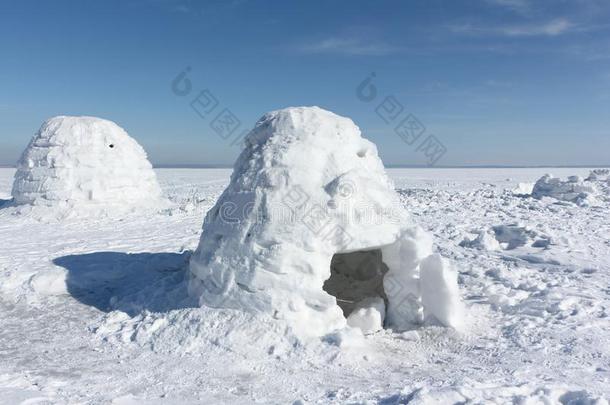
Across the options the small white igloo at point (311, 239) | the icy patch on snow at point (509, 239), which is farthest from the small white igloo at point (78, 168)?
the icy patch on snow at point (509, 239)

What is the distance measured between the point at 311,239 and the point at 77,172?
11.8 m

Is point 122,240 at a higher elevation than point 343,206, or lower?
lower

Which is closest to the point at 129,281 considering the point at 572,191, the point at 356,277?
the point at 356,277

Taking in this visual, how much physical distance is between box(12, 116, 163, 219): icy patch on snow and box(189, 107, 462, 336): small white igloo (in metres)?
10.1

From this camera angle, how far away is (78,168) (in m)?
14.7

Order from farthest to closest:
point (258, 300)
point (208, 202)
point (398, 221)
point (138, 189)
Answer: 1. point (208, 202)
2. point (138, 189)
3. point (398, 221)
4. point (258, 300)

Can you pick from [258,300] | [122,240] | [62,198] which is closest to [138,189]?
[62,198]

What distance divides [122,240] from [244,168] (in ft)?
21.7

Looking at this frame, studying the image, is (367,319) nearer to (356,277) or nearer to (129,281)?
(356,277)

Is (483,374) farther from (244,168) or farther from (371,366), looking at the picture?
(244,168)

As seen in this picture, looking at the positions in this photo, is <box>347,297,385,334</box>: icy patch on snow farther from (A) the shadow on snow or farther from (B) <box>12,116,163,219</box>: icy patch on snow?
(B) <box>12,116,163,219</box>: icy patch on snow

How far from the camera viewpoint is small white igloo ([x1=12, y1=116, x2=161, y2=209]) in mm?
14539

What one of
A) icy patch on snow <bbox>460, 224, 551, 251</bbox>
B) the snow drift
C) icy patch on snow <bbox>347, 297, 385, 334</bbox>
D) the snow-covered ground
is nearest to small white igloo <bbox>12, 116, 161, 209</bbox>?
the snow-covered ground

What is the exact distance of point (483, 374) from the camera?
4254 millimetres
